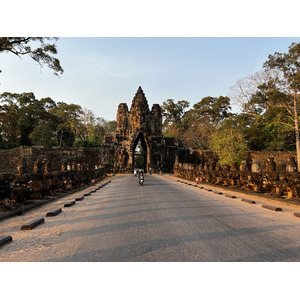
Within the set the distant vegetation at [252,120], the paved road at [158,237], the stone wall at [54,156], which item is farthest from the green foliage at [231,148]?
the paved road at [158,237]

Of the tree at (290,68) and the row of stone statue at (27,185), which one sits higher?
the tree at (290,68)

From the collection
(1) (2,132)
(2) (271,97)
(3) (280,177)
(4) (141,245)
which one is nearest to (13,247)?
(4) (141,245)

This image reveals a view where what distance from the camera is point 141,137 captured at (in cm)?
4831

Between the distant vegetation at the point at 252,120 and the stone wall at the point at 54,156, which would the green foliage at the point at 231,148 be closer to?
the distant vegetation at the point at 252,120

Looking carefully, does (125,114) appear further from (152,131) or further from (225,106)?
(225,106)

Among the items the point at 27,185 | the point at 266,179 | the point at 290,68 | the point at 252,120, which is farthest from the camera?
the point at 252,120

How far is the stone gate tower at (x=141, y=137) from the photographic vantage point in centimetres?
4472

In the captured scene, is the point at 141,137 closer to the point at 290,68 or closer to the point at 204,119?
the point at 204,119

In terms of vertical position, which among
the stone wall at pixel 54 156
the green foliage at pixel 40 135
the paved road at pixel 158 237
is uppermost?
the green foliage at pixel 40 135

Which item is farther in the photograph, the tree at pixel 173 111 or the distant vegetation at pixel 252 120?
the tree at pixel 173 111

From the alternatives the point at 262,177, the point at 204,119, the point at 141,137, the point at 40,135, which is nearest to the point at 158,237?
the point at 262,177

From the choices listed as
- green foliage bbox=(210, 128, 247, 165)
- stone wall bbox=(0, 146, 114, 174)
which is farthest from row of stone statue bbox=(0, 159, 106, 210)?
stone wall bbox=(0, 146, 114, 174)

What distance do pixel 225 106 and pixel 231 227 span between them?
55697mm

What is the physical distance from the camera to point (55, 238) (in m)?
4.16
